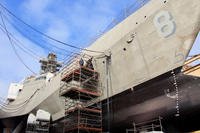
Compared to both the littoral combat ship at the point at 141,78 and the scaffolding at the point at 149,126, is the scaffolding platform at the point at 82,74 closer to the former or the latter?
the littoral combat ship at the point at 141,78

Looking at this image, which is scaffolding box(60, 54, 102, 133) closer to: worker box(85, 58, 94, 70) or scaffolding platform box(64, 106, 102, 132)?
scaffolding platform box(64, 106, 102, 132)

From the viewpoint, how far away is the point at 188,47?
7.30 meters

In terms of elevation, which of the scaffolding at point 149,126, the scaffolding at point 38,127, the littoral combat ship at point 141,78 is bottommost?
the scaffolding at point 149,126

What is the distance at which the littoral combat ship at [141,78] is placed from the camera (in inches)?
301

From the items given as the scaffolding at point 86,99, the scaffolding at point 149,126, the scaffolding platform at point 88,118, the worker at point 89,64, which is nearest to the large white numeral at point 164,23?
the scaffolding at point 149,126

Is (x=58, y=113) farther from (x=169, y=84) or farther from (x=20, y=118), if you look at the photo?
(x=169, y=84)

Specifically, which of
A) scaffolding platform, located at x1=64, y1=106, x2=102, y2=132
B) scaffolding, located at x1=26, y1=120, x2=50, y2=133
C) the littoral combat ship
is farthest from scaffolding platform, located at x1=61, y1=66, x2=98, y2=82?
scaffolding, located at x1=26, y1=120, x2=50, y2=133

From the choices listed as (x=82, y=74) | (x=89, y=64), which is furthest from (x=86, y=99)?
(x=89, y=64)

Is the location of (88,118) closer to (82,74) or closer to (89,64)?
(82,74)

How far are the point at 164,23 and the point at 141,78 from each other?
6.45 ft

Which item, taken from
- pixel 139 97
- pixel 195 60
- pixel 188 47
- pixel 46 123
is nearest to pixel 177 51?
pixel 188 47

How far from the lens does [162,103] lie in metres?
8.33

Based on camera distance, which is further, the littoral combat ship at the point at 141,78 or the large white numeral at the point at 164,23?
the large white numeral at the point at 164,23

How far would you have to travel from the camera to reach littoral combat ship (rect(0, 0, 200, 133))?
7645 mm
